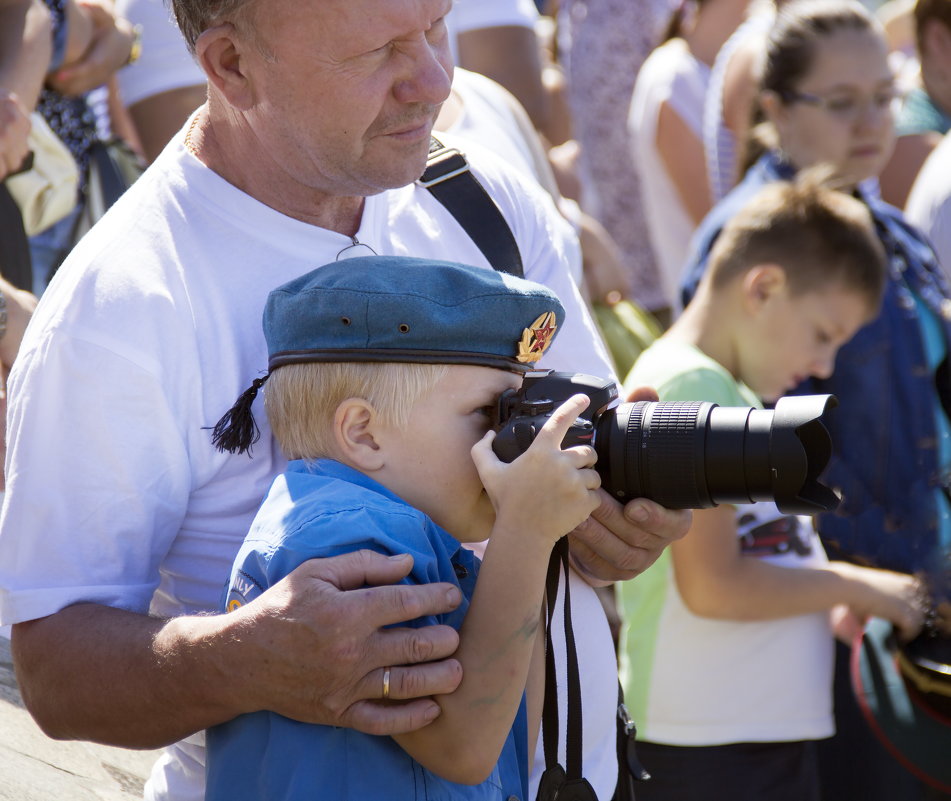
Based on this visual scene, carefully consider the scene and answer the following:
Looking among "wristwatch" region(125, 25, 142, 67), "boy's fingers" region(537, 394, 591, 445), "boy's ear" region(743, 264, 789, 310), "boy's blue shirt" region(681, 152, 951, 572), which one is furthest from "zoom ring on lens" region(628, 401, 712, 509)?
"wristwatch" region(125, 25, 142, 67)

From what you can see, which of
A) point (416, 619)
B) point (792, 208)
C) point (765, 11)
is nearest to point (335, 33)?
point (416, 619)

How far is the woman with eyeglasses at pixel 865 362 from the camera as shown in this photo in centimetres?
284

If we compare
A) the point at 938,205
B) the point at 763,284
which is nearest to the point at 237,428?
the point at 763,284

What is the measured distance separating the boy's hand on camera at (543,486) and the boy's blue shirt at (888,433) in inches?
69.4

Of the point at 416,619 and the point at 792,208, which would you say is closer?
the point at 416,619

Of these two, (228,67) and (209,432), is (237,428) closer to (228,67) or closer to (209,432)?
(209,432)

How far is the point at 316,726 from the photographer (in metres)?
1.38

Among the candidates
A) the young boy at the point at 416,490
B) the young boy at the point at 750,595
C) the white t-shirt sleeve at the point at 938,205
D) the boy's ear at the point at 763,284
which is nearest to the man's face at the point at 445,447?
the young boy at the point at 416,490

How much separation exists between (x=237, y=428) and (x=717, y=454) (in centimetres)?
56

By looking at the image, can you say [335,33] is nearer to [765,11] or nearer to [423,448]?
[423,448]

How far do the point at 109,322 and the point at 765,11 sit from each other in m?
3.58

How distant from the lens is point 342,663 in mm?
1297

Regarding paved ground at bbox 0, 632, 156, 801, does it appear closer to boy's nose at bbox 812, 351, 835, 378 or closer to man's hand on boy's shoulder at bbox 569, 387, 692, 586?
man's hand on boy's shoulder at bbox 569, 387, 692, 586

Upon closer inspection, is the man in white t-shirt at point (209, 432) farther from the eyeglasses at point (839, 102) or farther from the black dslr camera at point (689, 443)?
the eyeglasses at point (839, 102)
